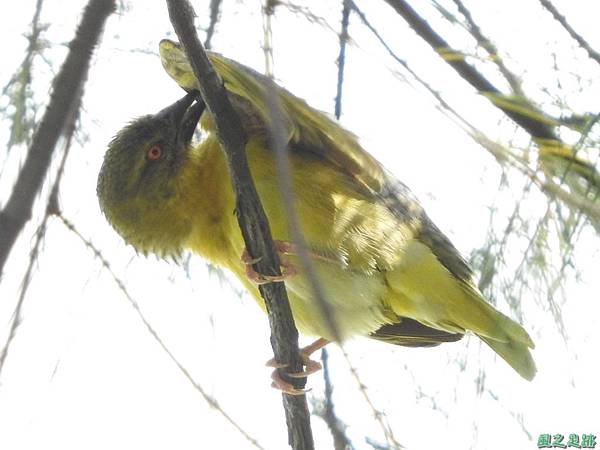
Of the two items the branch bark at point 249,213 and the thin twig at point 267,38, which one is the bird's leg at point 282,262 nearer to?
the branch bark at point 249,213

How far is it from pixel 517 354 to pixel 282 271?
107 cm

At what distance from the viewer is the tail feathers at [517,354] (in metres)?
3.34

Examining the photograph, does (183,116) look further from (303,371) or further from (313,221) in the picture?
(303,371)

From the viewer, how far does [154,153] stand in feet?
11.3

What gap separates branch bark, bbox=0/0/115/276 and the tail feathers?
1856 mm

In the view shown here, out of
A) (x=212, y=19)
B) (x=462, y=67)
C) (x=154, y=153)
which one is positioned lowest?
(x=462, y=67)

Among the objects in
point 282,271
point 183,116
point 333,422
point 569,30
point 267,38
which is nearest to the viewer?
point 267,38

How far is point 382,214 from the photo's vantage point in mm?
3252

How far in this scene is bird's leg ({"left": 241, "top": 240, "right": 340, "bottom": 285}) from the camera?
2.55 metres

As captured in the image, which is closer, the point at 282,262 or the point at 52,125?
the point at 52,125

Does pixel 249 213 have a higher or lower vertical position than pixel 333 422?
higher

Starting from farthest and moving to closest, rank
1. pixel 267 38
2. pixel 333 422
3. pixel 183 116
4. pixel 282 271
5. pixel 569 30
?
pixel 183 116 < pixel 333 422 < pixel 282 271 < pixel 569 30 < pixel 267 38

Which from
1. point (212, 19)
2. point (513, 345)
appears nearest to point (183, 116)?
point (212, 19)

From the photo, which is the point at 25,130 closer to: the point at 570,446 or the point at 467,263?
the point at 467,263
